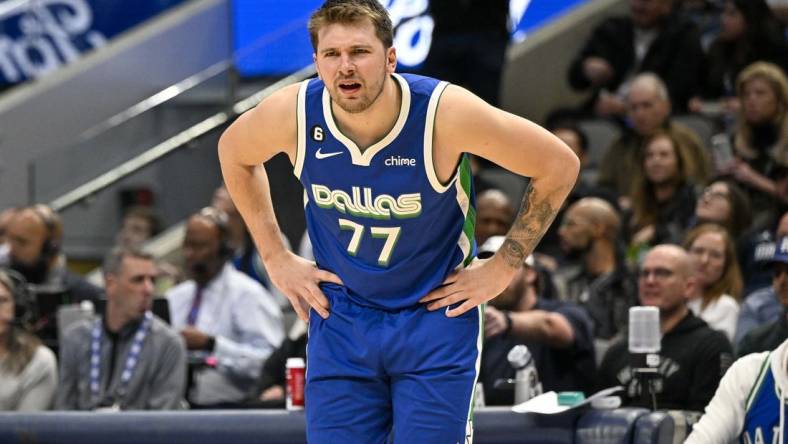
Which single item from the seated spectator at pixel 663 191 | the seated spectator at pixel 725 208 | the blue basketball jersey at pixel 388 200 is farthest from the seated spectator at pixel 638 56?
the blue basketball jersey at pixel 388 200

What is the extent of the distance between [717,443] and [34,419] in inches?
119

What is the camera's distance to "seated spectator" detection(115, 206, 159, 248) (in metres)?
11.0

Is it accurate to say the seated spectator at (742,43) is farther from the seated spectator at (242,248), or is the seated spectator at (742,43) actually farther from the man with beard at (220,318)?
the man with beard at (220,318)

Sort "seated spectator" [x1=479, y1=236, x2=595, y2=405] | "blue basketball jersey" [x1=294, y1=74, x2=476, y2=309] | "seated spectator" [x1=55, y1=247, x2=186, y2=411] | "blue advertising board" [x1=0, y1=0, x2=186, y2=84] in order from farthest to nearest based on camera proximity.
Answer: "blue advertising board" [x1=0, y1=0, x2=186, y2=84] → "seated spectator" [x1=55, y1=247, x2=186, y2=411] → "seated spectator" [x1=479, y1=236, x2=595, y2=405] → "blue basketball jersey" [x1=294, y1=74, x2=476, y2=309]

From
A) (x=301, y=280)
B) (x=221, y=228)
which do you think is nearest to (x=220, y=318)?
(x=221, y=228)

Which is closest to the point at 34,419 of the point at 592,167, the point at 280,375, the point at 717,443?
the point at 280,375

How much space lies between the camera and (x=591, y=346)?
7406mm

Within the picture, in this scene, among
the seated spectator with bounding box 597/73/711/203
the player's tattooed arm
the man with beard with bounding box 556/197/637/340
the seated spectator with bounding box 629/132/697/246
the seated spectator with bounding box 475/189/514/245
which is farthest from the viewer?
the seated spectator with bounding box 597/73/711/203

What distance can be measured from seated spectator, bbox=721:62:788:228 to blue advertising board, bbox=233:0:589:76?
7.91 feet

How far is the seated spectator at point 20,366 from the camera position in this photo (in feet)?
24.9

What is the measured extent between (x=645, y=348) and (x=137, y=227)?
19.0ft

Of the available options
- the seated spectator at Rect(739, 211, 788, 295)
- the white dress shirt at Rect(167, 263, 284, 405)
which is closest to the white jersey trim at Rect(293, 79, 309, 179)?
the white dress shirt at Rect(167, 263, 284, 405)

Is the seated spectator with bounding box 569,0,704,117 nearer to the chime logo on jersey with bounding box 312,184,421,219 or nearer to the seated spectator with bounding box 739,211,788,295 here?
the seated spectator with bounding box 739,211,788,295

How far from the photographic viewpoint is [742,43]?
10.8 metres
